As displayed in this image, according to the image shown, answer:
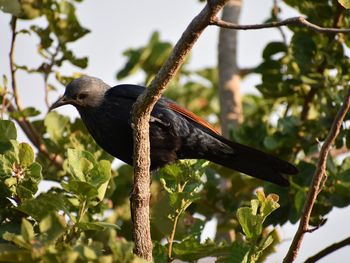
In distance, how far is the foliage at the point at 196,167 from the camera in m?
4.24

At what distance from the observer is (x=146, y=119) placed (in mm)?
4320

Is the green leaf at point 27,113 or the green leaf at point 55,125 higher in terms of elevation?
the green leaf at point 27,113

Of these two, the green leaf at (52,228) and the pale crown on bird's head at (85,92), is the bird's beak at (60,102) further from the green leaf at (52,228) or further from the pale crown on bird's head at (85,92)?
the green leaf at (52,228)

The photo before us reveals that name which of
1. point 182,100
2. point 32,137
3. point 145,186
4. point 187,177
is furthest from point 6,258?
point 182,100

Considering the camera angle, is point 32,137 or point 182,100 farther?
point 182,100

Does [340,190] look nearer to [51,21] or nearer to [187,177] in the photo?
[187,177]

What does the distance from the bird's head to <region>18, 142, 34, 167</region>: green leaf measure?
162 cm

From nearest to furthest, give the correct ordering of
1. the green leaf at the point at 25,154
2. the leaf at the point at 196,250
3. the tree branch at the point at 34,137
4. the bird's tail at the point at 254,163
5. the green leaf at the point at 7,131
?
the green leaf at the point at 25,154 < the leaf at the point at 196,250 < the green leaf at the point at 7,131 < the bird's tail at the point at 254,163 < the tree branch at the point at 34,137

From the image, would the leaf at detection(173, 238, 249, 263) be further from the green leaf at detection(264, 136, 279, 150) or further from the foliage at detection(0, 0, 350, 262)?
the green leaf at detection(264, 136, 279, 150)

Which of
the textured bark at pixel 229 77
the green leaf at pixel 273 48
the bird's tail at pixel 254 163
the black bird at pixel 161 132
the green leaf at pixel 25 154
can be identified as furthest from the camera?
the textured bark at pixel 229 77

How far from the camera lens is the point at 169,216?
14.6ft

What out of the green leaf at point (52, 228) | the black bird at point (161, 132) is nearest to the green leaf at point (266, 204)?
the green leaf at point (52, 228)

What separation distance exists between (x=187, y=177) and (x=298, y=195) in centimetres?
107

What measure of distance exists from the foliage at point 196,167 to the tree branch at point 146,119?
0.60 feet
